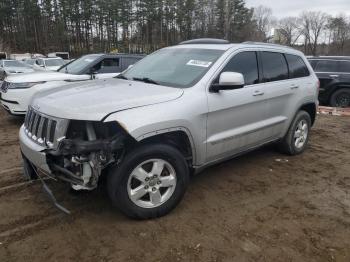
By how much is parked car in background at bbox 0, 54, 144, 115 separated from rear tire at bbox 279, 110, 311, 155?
462cm

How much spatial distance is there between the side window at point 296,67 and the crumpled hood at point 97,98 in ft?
7.89

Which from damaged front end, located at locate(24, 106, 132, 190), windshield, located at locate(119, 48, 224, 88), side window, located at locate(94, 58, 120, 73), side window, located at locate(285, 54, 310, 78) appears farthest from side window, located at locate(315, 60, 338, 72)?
damaged front end, located at locate(24, 106, 132, 190)

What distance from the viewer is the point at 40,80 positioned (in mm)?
7816

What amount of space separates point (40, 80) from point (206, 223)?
5.72 meters

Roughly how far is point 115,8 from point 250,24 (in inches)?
870

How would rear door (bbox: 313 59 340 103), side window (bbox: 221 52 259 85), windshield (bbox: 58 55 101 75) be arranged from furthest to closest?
rear door (bbox: 313 59 340 103) → windshield (bbox: 58 55 101 75) → side window (bbox: 221 52 259 85)

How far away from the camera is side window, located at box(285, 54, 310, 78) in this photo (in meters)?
5.42

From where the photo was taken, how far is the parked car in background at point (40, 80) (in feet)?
25.0

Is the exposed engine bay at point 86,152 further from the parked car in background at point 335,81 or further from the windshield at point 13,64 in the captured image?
the windshield at point 13,64

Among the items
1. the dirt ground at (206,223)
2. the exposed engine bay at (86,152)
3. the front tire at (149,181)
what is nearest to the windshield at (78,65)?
the dirt ground at (206,223)

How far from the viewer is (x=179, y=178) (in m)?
3.66

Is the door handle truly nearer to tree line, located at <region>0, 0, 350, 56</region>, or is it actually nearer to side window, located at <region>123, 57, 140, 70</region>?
side window, located at <region>123, 57, 140, 70</region>

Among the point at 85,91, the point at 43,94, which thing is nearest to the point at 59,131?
the point at 85,91

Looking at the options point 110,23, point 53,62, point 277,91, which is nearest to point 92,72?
point 277,91
